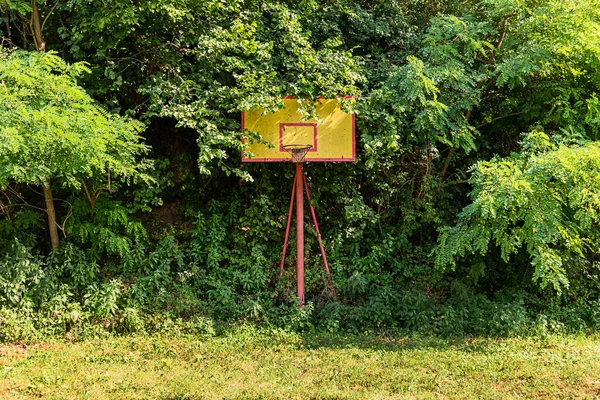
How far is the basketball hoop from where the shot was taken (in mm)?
7625

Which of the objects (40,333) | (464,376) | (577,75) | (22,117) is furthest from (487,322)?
(22,117)

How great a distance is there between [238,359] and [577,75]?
5872 mm

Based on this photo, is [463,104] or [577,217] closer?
[577,217]

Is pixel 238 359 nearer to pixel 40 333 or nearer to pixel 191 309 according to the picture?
pixel 191 309

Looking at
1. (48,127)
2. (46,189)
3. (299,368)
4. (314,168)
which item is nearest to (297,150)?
(314,168)

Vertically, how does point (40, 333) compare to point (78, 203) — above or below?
below

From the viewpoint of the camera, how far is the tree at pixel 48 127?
6016 mm

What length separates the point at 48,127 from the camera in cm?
608

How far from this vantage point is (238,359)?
6383 millimetres

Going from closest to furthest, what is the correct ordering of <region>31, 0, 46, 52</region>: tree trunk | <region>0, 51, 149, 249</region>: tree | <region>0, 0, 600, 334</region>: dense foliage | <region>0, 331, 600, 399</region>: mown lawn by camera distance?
<region>0, 331, 600, 399</region>: mown lawn, <region>0, 51, 149, 249</region>: tree, <region>0, 0, 600, 334</region>: dense foliage, <region>31, 0, 46, 52</region>: tree trunk

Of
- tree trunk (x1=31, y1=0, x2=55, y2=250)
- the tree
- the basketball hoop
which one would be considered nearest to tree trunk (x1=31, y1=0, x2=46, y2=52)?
tree trunk (x1=31, y1=0, x2=55, y2=250)

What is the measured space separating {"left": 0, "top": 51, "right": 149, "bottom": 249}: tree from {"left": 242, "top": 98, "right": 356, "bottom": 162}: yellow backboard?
1.66m

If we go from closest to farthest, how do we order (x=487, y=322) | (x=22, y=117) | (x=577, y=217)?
(x=22, y=117)
(x=577, y=217)
(x=487, y=322)

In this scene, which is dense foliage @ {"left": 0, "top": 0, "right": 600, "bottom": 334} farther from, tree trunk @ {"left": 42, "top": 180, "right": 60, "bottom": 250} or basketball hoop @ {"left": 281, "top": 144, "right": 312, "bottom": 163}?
basketball hoop @ {"left": 281, "top": 144, "right": 312, "bottom": 163}
